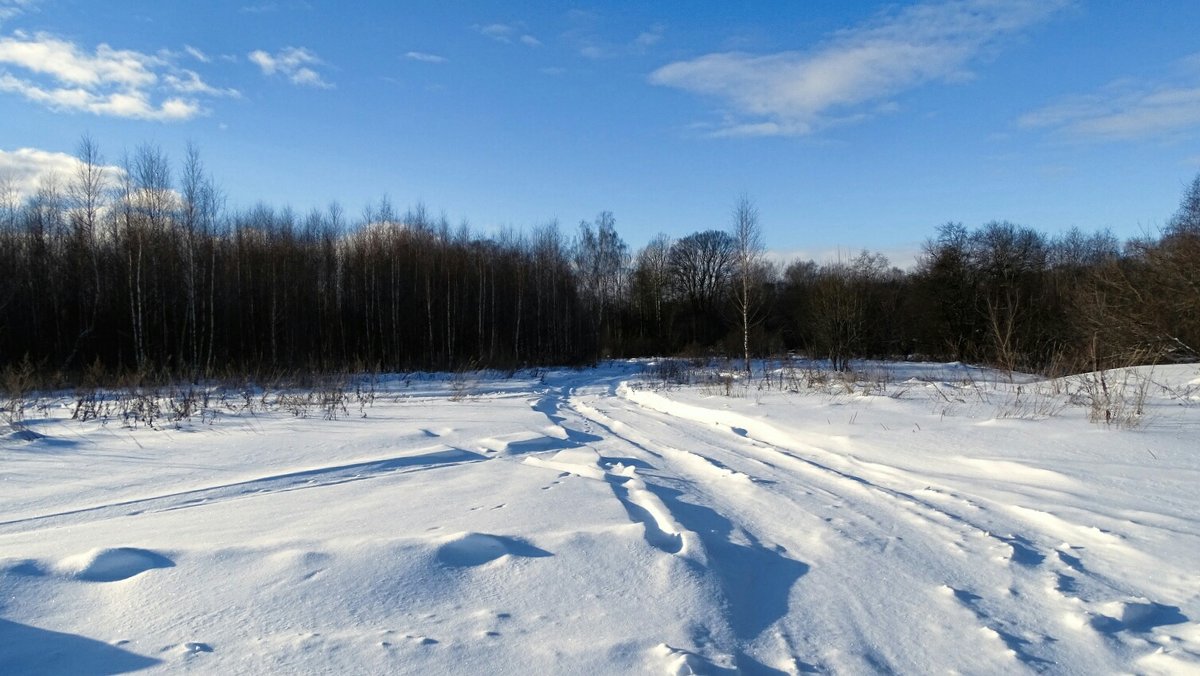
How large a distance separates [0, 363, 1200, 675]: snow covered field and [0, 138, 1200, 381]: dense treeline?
11245 millimetres

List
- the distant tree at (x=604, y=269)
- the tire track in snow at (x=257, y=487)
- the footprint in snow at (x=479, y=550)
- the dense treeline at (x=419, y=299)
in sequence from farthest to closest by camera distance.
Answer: the distant tree at (x=604, y=269) → the dense treeline at (x=419, y=299) → the tire track in snow at (x=257, y=487) → the footprint in snow at (x=479, y=550)

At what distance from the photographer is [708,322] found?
55.7 meters

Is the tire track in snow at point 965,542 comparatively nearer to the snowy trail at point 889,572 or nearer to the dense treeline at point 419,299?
the snowy trail at point 889,572

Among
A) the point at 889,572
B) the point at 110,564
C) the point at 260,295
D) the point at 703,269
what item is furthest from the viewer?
the point at 703,269

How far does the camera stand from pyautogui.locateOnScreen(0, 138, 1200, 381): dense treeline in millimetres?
18516

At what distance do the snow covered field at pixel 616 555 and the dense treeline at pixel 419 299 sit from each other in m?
11.2

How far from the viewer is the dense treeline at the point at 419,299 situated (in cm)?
1852

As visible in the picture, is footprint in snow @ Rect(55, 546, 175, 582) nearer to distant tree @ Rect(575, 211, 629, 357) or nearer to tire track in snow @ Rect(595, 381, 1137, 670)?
tire track in snow @ Rect(595, 381, 1137, 670)

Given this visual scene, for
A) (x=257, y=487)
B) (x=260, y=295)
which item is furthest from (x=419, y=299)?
(x=257, y=487)

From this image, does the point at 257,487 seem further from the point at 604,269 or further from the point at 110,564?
the point at 604,269

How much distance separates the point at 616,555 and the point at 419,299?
32442 millimetres

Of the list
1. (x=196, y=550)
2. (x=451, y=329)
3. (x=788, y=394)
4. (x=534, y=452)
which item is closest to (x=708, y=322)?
(x=451, y=329)

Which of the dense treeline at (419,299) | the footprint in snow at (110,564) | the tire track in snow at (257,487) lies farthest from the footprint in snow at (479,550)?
the dense treeline at (419,299)

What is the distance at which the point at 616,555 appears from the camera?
10.6ft
